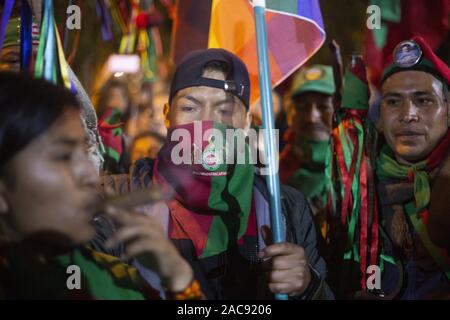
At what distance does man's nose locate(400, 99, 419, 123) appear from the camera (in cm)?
255

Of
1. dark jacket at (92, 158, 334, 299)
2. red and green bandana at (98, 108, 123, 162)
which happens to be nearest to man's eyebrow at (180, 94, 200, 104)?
dark jacket at (92, 158, 334, 299)

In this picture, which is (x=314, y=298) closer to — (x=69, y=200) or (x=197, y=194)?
(x=197, y=194)

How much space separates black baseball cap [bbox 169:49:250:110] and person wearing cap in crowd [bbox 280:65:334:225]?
1.34 m

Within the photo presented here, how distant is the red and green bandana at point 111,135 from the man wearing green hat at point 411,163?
130cm

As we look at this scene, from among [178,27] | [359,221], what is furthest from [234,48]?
[359,221]

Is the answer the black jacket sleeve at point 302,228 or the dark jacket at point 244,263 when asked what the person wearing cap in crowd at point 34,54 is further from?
the black jacket sleeve at point 302,228

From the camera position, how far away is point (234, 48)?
273 cm

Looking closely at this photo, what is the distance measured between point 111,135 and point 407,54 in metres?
1.49

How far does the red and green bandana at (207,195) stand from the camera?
7.23ft

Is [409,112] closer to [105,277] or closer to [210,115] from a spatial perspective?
[210,115]

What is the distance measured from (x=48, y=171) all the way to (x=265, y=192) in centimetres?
92

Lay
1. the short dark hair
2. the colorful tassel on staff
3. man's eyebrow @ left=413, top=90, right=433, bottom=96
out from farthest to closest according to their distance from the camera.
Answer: man's eyebrow @ left=413, top=90, right=433, bottom=96
the colorful tassel on staff
the short dark hair

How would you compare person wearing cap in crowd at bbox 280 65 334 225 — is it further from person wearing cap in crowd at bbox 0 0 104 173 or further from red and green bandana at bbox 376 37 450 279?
person wearing cap in crowd at bbox 0 0 104 173

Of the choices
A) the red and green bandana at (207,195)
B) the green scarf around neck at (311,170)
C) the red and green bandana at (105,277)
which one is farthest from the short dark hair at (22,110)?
the green scarf around neck at (311,170)
